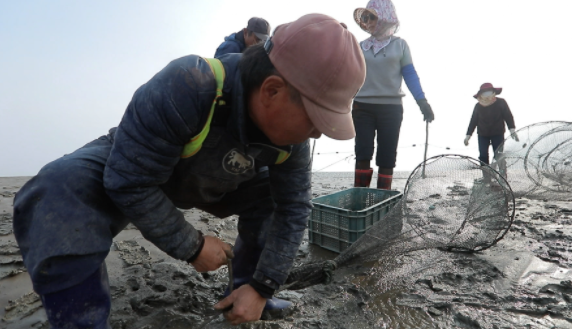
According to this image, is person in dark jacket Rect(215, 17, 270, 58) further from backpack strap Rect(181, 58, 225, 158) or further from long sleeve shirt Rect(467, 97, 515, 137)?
long sleeve shirt Rect(467, 97, 515, 137)

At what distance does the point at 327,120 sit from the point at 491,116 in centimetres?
677

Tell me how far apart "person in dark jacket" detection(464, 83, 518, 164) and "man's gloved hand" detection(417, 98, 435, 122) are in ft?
11.5

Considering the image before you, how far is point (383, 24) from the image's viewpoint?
3.65 m

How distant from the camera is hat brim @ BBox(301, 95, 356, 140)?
1274 mm

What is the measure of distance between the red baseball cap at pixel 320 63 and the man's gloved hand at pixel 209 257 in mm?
758

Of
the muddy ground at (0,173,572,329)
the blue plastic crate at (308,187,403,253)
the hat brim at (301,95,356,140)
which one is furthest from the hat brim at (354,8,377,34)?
the hat brim at (301,95,356,140)

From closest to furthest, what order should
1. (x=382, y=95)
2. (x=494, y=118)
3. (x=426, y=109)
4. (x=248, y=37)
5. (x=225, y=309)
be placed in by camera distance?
(x=225, y=309), (x=382, y=95), (x=248, y=37), (x=426, y=109), (x=494, y=118)

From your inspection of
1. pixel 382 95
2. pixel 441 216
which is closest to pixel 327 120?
pixel 441 216

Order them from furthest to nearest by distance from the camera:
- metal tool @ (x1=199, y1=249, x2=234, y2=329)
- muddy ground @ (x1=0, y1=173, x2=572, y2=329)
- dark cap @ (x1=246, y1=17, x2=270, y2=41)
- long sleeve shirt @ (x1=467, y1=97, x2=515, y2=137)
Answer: long sleeve shirt @ (x1=467, y1=97, x2=515, y2=137) < dark cap @ (x1=246, y1=17, x2=270, y2=41) < muddy ground @ (x1=0, y1=173, x2=572, y2=329) < metal tool @ (x1=199, y1=249, x2=234, y2=329)

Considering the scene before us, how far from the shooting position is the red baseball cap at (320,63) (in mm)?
1248

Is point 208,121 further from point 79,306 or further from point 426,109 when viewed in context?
point 426,109

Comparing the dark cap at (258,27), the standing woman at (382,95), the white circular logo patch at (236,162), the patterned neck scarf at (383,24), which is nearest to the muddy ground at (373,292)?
the white circular logo patch at (236,162)

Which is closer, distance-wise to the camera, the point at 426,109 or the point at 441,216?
the point at 441,216

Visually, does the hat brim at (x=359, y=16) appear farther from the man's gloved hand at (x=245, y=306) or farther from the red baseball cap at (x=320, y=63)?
the man's gloved hand at (x=245, y=306)
